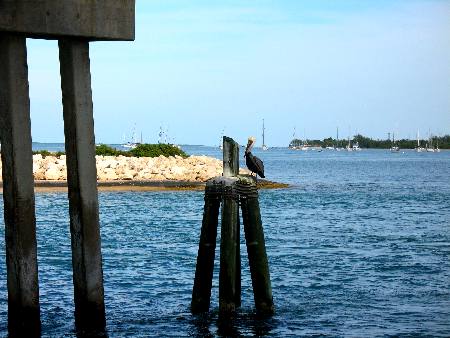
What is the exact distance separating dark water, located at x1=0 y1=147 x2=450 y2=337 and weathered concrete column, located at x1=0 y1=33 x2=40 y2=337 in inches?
93.7

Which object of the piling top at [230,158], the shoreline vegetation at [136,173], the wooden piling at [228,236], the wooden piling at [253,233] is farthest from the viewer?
the shoreline vegetation at [136,173]

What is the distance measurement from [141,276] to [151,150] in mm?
52496

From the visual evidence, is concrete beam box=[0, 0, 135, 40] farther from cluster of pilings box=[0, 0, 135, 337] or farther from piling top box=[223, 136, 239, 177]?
piling top box=[223, 136, 239, 177]

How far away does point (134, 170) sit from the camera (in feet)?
194

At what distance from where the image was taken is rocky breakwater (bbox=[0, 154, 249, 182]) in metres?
55.6

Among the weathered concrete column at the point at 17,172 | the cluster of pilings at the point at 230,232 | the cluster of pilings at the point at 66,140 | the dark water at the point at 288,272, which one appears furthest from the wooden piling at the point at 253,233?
the weathered concrete column at the point at 17,172

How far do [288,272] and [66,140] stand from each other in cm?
1071

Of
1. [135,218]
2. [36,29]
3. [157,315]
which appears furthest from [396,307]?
[135,218]

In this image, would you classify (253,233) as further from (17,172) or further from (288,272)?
(288,272)

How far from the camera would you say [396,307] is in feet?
57.5

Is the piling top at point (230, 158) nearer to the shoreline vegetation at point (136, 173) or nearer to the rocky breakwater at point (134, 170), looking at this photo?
the shoreline vegetation at point (136, 173)

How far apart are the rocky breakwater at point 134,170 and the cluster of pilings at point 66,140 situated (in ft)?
137

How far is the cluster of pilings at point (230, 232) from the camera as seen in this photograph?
47.4 ft

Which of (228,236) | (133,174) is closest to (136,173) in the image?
(133,174)
